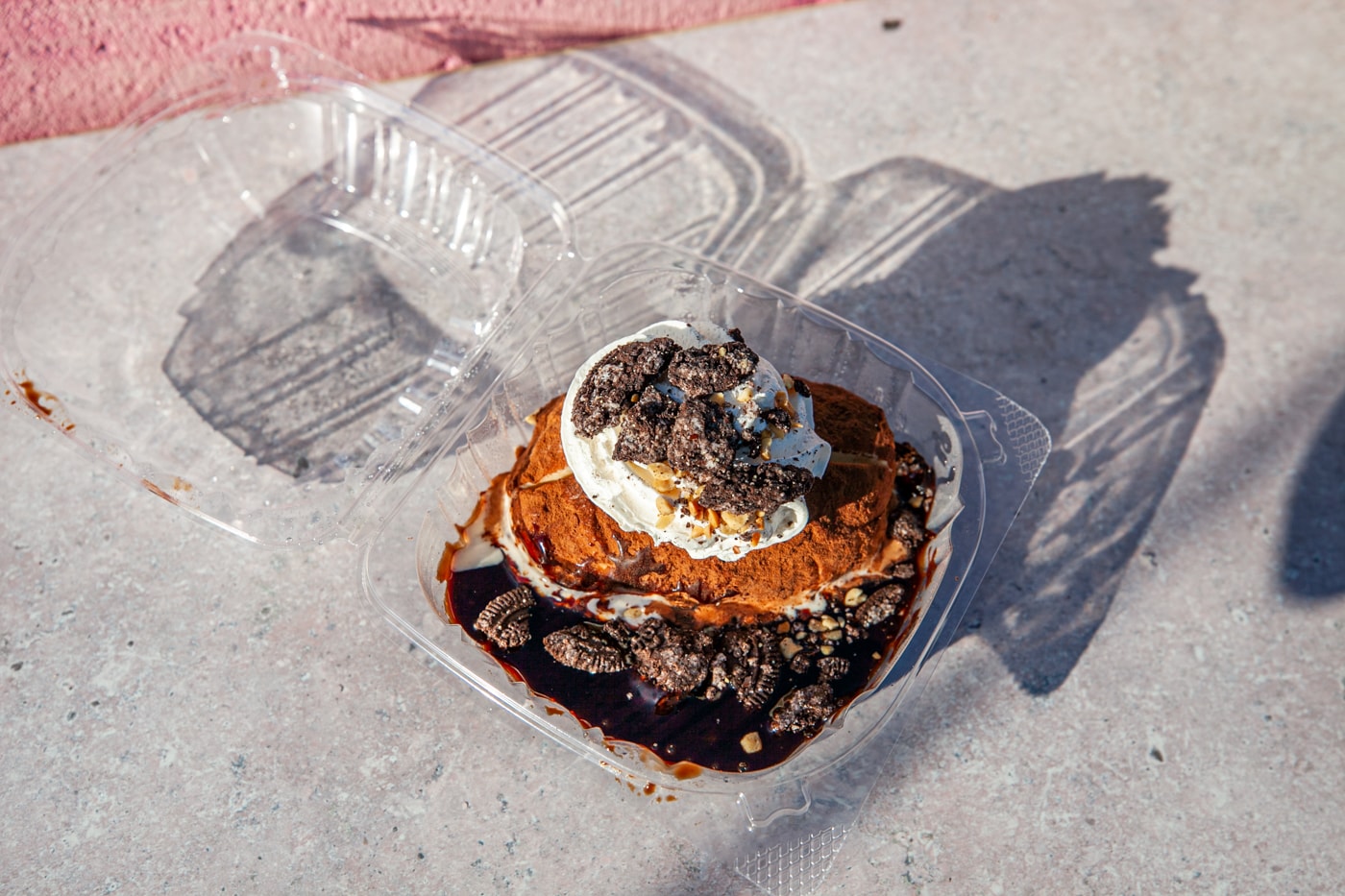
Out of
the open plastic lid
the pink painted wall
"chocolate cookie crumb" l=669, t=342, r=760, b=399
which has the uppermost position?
the pink painted wall

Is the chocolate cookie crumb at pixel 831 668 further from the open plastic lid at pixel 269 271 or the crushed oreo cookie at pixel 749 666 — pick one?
the open plastic lid at pixel 269 271

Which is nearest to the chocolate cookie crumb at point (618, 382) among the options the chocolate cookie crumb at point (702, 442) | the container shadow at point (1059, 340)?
the chocolate cookie crumb at point (702, 442)

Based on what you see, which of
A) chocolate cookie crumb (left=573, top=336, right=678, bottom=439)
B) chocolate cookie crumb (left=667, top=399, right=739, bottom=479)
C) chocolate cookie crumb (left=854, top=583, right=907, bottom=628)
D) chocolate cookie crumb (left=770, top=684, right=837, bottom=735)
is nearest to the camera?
chocolate cookie crumb (left=667, top=399, right=739, bottom=479)

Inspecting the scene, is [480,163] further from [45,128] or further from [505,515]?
[45,128]

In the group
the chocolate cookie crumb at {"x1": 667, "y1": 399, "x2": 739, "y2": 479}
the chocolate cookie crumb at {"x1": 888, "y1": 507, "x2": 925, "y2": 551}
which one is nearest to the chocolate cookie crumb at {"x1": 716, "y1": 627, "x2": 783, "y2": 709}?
the chocolate cookie crumb at {"x1": 888, "y1": 507, "x2": 925, "y2": 551}

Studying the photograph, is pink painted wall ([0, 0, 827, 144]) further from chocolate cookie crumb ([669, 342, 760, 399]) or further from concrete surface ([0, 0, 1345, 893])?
chocolate cookie crumb ([669, 342, 760, 399])
